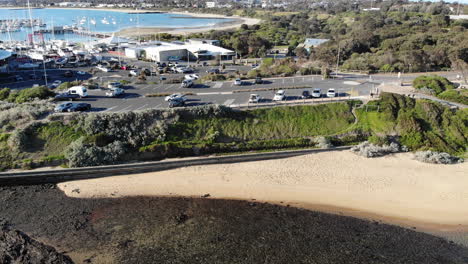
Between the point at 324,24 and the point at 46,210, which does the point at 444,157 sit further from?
the point at 324,24

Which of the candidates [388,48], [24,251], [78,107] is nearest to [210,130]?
[78,107]

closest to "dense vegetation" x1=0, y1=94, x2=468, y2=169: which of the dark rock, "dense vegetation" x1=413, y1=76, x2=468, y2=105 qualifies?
"dense vegetation" x1=413, y1=76, x2=468, y2=105

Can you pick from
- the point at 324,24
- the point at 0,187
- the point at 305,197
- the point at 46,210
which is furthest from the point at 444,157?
the point at 324,24

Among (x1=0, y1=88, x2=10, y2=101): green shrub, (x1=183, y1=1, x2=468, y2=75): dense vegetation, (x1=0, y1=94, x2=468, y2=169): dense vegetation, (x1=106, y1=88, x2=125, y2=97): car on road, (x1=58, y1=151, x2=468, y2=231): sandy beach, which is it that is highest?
(x1=183, y1=1, x2=468, y2=75): dense vegetation

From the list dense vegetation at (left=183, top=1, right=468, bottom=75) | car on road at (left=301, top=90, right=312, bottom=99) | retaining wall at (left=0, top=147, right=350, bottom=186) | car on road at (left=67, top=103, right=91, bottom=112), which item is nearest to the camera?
retaining wall at (left=0, top=147, right=350, bottom=186)

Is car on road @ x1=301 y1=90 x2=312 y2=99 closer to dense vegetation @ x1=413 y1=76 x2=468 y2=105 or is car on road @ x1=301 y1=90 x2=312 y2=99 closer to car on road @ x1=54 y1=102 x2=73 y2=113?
dense vegetation @ x1=413 y1=76 x2=468 y2=105

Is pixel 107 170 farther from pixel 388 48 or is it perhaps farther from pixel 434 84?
pixel 388 48

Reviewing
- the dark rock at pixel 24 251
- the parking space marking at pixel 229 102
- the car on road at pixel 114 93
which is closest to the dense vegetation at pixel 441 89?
the parking space marking at pixel 229 102
